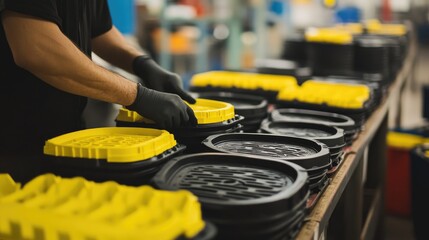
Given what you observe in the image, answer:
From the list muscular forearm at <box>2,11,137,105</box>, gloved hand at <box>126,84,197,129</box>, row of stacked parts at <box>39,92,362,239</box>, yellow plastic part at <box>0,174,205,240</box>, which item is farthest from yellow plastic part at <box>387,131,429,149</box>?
yellow plastic part at <box>0,174,205,240</box>

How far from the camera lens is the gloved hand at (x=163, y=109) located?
1.48 meters

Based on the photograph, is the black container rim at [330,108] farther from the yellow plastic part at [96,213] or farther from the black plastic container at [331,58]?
the yellow plastic part at [96,213]

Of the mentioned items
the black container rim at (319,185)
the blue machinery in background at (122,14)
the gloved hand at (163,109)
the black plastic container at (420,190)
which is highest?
the blue machinery in background at (122,14)

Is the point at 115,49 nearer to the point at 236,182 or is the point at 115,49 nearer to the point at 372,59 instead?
the point at 236,182

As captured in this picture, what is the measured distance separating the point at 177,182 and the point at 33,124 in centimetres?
72

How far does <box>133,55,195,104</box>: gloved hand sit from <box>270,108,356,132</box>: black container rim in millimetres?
405

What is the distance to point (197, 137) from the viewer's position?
153 cm

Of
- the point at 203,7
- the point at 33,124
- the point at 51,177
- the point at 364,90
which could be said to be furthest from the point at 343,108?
the point at 203,7

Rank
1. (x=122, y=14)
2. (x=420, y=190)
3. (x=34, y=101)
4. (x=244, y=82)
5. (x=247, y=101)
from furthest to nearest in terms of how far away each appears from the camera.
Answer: (x=122, y=14) < (x=420, y=190) < (x=244, y=82) < (x=247, y=101) < (x=34, y=101)

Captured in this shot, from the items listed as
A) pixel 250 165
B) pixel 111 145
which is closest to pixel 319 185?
pixel 250 165

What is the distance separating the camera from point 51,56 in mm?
1325

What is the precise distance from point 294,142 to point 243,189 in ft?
1.65

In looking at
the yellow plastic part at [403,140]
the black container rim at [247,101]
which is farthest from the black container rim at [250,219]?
the yellow plastic part at [403,140]

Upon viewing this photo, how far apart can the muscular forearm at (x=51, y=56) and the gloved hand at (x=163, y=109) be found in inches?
4.8
